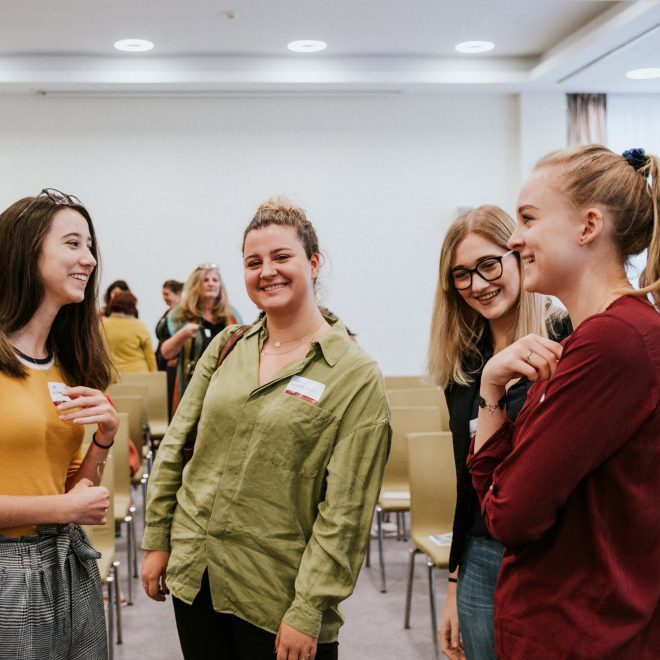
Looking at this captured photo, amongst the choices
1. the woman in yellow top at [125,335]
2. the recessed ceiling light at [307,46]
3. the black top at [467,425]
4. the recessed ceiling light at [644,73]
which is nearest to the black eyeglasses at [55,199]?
the black top at [467,425]

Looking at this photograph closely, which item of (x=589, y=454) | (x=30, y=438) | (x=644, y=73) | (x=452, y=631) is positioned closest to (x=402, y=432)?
(x=452, y=631)

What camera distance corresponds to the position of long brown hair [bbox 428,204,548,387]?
6.91 ft

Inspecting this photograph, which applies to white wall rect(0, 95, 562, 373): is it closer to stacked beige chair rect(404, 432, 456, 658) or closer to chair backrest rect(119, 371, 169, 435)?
chair backrest rect(119, 371, 169, 435)

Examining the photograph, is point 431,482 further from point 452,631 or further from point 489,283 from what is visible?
point 489,283

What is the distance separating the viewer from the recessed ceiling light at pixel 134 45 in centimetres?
768

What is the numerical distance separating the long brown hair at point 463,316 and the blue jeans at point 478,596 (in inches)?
16.1

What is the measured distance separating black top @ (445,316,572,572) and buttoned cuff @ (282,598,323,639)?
1.24 ft

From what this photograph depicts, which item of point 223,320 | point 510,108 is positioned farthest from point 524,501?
point 510,108

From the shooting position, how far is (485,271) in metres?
2.12

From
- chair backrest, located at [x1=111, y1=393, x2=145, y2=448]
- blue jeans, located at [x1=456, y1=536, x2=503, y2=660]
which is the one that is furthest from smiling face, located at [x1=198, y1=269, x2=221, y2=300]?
blue jeans, located at [x1=456, y1=536, x2=503, y2=660]

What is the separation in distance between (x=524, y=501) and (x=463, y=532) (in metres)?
0.83

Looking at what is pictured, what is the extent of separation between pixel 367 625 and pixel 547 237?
329cm

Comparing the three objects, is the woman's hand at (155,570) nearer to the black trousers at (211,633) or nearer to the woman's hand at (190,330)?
the black trousers at (211,633)

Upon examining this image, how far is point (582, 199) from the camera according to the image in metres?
1.39
